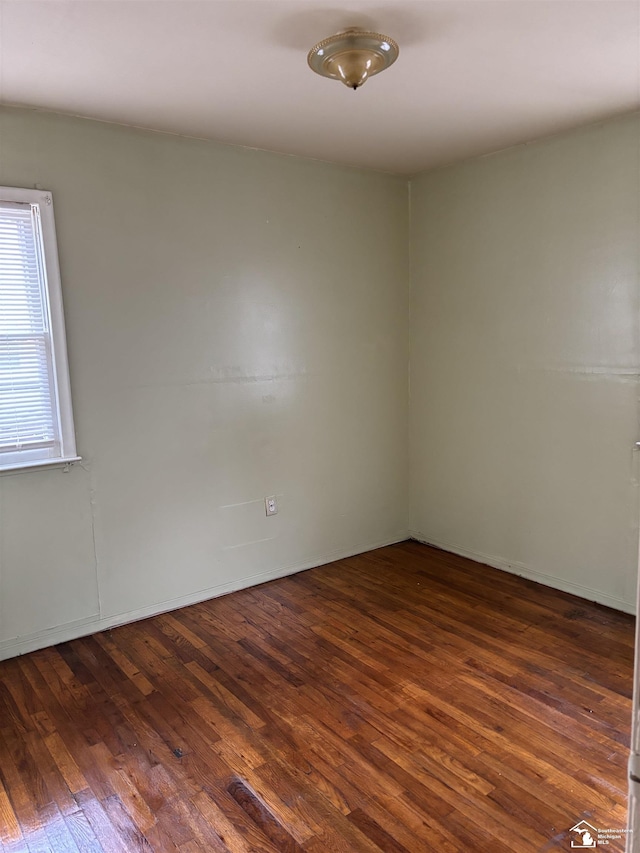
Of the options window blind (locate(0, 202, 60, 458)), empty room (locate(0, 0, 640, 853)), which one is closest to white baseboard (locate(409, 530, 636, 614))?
empty room (locate(0, 0, 640, 853))

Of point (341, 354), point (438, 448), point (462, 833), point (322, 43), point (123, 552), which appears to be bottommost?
point (462, 833)

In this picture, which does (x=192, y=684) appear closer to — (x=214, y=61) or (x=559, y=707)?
(x=559, y=707)

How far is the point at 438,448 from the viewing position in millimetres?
4129

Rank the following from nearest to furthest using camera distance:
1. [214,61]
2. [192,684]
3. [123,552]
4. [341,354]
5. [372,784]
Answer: [372,784] → [214,61] → [192,684] → [123,552] → [341,354]

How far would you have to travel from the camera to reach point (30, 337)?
9.12 ft

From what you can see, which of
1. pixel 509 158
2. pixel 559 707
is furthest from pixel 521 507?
pixel 509 158

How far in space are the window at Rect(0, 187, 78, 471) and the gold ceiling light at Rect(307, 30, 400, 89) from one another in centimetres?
141

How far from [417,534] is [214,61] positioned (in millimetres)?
3223

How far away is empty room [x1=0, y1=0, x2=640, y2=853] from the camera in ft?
6.52

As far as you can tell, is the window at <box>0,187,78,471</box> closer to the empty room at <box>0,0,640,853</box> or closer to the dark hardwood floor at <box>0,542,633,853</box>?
the empty room at <box>0,0,640,853</box>

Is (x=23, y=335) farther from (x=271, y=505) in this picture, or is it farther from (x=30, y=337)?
(x=271, y=505)

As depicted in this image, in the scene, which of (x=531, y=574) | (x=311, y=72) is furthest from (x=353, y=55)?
(x=531, y=574)

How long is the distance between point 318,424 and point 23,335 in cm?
177

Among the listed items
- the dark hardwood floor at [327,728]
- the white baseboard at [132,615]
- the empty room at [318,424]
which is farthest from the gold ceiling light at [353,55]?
the white baseboard at [132,615]
